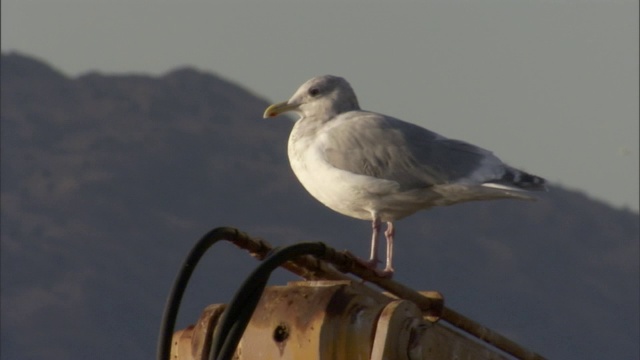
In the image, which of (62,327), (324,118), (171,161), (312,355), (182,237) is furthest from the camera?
(171,161)

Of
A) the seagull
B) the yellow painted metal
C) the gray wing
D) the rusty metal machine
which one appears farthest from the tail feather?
the yellow painted metal

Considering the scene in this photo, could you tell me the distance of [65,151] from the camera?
195250mm

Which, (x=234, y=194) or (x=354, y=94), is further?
(x=234, y=194)

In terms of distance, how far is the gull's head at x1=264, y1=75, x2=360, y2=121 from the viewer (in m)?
9.23

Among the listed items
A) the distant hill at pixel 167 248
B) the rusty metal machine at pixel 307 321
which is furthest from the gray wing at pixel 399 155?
the distant hill at pixel 167 248

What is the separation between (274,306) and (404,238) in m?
185

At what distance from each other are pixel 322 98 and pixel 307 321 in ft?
17.2

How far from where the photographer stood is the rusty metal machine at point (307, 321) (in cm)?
399

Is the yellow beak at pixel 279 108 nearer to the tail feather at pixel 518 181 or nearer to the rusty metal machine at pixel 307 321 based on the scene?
the tail feather at pixel 518 181

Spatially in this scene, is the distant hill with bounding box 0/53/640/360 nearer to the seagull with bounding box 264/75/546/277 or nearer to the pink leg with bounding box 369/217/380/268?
the seagull with bounding box 264/75/546/277

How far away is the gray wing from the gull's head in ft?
0.32

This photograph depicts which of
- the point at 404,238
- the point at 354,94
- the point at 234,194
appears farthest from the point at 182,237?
the point at 354,94

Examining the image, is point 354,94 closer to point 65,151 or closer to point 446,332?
point 446,332

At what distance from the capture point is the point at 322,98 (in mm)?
9266
